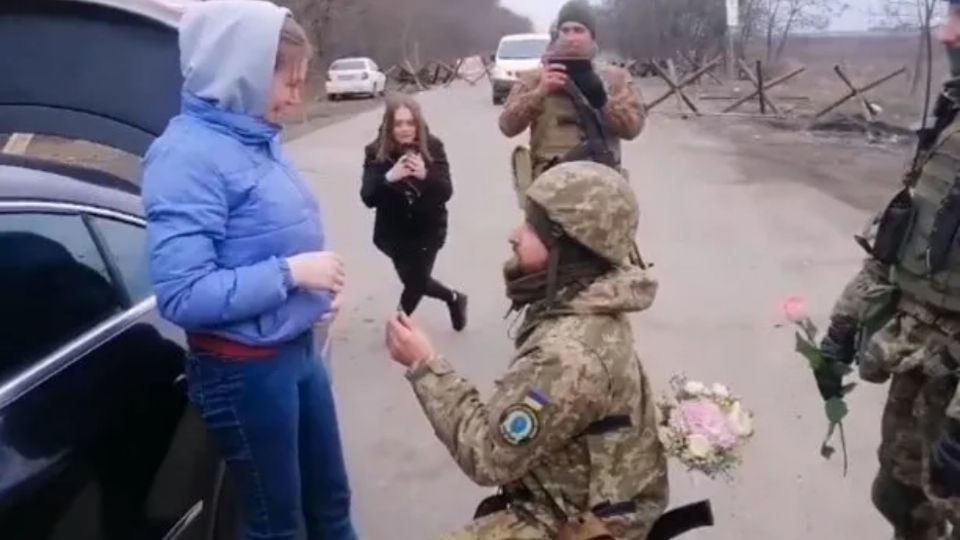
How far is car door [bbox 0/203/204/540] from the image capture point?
243 centimetres

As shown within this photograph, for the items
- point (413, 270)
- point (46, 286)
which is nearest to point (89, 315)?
point (46, 286)

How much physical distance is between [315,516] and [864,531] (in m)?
2.21

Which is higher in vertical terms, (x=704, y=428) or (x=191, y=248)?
(x=191, y=248)

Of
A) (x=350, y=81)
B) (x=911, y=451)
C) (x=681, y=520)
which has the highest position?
(x=681, y=520)

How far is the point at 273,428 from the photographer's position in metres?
2.92

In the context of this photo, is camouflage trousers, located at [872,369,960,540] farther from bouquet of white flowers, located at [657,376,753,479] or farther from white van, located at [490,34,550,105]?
white van, located at [490,34,550,105]

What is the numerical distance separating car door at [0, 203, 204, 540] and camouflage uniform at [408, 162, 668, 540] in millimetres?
708

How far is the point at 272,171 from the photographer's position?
2.83 m

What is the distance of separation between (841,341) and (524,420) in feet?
5.34

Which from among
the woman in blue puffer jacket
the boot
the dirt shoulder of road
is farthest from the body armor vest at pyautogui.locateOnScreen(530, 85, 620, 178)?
the dirt shoulder of road

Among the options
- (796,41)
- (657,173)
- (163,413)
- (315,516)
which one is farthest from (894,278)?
(796,41)

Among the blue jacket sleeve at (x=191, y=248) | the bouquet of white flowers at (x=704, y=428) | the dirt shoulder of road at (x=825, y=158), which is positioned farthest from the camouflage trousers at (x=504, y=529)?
the dirt shoulder of road at (x=825, y=158)

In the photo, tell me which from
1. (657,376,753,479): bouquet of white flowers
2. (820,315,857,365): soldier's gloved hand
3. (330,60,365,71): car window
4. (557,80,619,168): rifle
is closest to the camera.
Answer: (657,376,753,479): bouquet of white flowers

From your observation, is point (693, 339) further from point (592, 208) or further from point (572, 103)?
point (592, 208)
